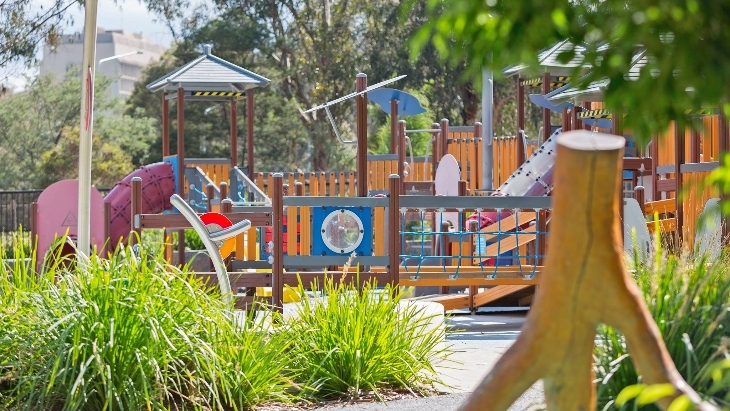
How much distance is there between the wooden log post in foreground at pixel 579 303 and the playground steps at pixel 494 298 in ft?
30.9

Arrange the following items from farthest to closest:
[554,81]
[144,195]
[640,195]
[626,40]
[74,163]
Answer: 1. [74,163]
2. [144,195]
3. [554,81]
4. [640,195]
5. [626,40]

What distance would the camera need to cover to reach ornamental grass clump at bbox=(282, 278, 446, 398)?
21.0ft

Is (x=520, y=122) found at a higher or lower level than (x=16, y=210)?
higher

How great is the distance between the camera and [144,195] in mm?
18297

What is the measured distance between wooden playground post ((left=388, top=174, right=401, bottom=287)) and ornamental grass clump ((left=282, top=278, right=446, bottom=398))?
7.45 feet

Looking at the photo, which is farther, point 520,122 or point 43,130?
point 43,130

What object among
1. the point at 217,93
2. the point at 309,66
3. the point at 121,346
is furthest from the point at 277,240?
the point at 309,66

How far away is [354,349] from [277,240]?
291 cm

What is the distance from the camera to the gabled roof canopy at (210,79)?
711 inches

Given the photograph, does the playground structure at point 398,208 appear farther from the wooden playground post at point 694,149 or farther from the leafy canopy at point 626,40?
the leafy canopy at point 626,40

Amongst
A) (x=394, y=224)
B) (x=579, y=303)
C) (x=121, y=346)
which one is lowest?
(x=121, y=346)

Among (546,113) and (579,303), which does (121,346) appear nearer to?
(579,303)

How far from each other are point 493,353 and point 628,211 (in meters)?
3.10

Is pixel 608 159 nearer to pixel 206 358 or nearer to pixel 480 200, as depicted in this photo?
pixel 206 358
